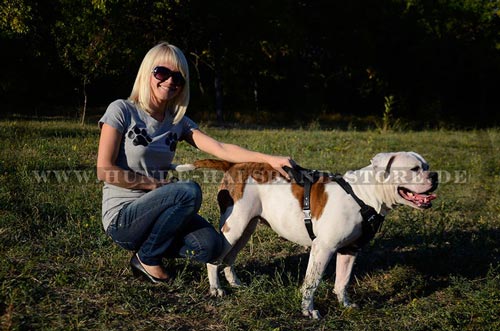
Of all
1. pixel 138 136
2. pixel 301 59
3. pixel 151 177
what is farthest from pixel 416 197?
pixel 301 59

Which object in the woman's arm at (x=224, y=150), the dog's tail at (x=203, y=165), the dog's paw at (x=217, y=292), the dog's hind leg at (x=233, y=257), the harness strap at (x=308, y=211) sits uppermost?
the woman's arm at (x=224, y=150)

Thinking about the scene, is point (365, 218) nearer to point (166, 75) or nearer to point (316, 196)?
point (316, 196)

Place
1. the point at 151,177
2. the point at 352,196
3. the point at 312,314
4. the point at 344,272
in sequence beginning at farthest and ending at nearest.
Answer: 1. the point at 344,272
2. the point at 151,177
3. the point at 352,196
4. the point at 312,314

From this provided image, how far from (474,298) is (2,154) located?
21.2 ft

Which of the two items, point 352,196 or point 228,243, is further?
point 228,243

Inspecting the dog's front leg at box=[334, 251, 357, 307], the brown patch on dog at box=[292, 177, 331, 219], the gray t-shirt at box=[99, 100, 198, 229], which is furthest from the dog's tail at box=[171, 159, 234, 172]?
the dog's front leg at box=[334, 251, 357, 307]

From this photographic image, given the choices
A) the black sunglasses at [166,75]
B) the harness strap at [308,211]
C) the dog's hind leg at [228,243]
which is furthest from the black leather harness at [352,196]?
the black sunglasses at [166,75]

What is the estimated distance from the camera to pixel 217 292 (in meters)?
3.94

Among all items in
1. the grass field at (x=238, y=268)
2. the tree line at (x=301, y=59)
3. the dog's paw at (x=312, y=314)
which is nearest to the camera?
the grass field at (x=238, y=268)

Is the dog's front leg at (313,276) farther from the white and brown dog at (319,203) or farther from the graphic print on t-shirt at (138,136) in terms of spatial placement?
the graphic print on t-shirt at (138,136)

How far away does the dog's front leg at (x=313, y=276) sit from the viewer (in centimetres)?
371

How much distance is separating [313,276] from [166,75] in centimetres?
177

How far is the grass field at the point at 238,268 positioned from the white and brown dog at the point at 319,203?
9.3 inches

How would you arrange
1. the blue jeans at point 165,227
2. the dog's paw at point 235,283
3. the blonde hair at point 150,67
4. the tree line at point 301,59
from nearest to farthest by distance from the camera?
the blue jeans at point 165,227
the blonde hair at point 150,67
the dog's paw at point 235,283
the tree line at point 301,59
